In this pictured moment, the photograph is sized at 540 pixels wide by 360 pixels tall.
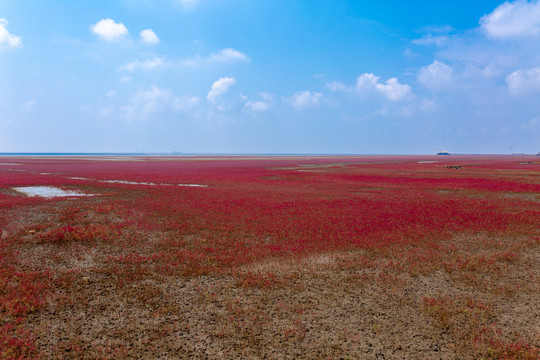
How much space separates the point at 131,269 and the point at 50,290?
97.6 inches

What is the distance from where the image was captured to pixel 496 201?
25.4 meters

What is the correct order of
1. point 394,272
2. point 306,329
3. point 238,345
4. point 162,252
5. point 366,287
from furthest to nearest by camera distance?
1. point 162,252
2. point 394,272
3. point 366,287
4. point 306,329
5. point 238,345

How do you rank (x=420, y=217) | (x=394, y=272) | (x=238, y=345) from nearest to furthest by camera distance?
(x=238, y=345), (x=394, y=272), (x=420, y=217)

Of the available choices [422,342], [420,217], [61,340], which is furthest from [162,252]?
[420,217]

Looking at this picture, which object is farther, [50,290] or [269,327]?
[50,290]

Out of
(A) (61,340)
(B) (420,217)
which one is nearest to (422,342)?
(A) (61,340)

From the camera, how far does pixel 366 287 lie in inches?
391

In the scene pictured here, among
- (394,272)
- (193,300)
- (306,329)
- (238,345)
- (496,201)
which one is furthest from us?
(496,201)

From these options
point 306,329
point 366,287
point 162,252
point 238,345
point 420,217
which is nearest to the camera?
point 238,345

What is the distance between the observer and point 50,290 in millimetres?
9359

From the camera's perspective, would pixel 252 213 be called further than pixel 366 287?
Yes

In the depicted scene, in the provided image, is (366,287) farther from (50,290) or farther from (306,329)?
(50,290)

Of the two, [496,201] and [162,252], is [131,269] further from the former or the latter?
[496,201]

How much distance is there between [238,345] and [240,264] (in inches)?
194
